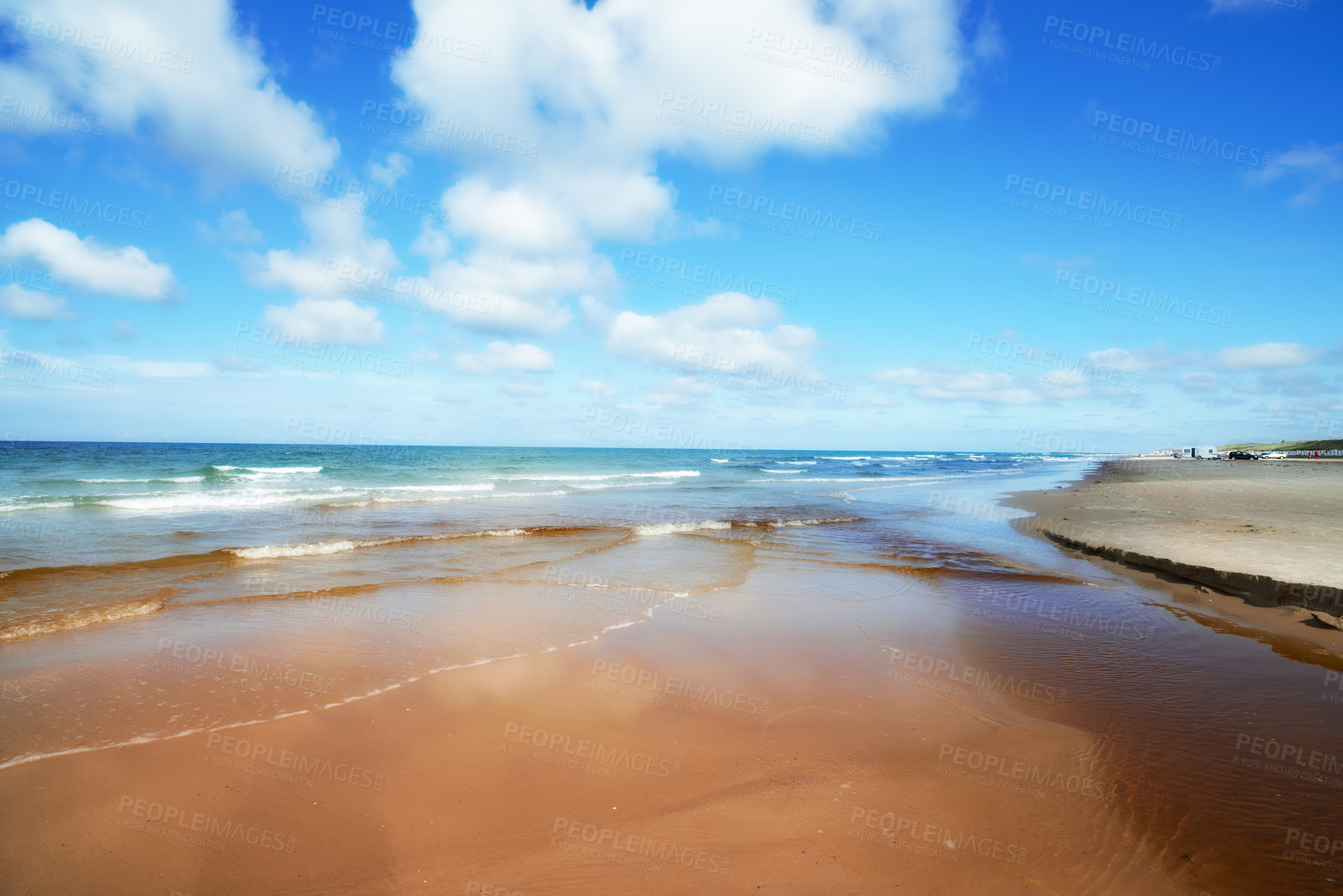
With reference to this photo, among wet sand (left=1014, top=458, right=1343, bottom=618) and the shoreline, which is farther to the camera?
wet sand (left=1014, top=458, right=1343, bottom=618)

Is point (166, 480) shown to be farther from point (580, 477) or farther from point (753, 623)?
point (753, 623)

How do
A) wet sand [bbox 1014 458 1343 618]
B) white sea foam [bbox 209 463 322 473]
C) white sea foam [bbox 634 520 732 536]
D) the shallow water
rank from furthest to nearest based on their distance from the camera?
white sea foam [bbox 209 463 322 473]
white sea foam [bbox 634 520 732 536]
wet sand [bbox 1014 458 1343 618]
the shallow water

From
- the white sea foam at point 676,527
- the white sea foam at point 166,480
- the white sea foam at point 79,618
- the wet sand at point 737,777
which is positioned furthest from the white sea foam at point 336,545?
the white sea foam at point 166,480

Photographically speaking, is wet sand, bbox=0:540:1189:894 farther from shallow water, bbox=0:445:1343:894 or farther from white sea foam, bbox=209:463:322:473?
white sea foam, bbox=209:463:322:473

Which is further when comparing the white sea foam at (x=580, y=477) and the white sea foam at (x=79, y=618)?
the white sea foam at (x=580, y=477)

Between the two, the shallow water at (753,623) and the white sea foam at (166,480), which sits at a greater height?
Result: the white sea foam at (166,480)

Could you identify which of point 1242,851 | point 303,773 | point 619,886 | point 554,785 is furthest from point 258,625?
point 1242,851

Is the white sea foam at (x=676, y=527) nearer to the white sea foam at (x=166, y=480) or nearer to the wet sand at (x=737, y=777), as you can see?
the wet sand at (x=737, y=777)

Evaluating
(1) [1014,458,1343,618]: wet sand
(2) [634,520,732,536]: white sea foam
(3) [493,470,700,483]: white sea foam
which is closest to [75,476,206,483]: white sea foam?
(3) [493,470,700,483]: white sea foam

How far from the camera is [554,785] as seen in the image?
4.30 metres

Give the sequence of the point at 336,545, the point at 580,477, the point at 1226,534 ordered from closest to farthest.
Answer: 1. the point at 1226,534
2. the point at 336,545
3. the point at 580,477

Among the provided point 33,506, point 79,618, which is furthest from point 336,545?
point 33,506

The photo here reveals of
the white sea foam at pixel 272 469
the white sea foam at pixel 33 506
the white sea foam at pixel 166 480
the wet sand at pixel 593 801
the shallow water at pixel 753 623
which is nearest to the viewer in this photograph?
the wet sand at pixel 593 801

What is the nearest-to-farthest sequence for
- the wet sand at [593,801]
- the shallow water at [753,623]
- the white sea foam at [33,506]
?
1. the wet sand at [593,801]
2. the shallow water at [753,623]
3. the white sea foam at [33,506]
